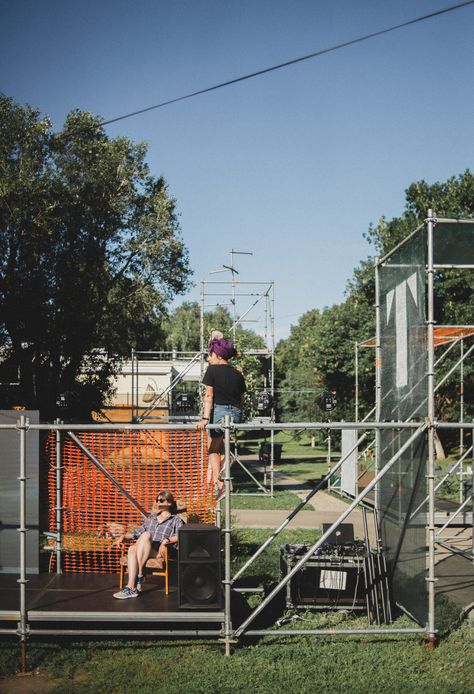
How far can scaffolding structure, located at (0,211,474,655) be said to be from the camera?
616 centimetres

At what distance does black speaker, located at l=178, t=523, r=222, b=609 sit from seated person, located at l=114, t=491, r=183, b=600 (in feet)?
2.73

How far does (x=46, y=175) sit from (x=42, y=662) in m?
17.1

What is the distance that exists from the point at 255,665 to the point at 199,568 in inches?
36.2

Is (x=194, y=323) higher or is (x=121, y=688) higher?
(x=194, y=323)

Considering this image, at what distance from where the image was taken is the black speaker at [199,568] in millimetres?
6242

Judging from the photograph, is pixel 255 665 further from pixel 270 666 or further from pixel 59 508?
pixel 59 508

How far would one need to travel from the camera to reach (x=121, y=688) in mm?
5445

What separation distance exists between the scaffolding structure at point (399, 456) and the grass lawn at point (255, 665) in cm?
15

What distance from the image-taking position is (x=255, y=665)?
5.89 metres

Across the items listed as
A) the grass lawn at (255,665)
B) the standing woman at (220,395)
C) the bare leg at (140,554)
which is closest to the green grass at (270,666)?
the grass lawn at (255,665)

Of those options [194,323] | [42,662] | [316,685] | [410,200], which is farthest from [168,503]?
[194,323]

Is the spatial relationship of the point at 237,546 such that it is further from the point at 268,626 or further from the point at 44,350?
the point at 44,350

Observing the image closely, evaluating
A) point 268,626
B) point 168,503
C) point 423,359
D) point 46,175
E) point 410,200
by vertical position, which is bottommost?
point 268,626

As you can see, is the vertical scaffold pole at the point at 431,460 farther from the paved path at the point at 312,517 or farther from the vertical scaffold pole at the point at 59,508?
the paved path at the point at 312,517
